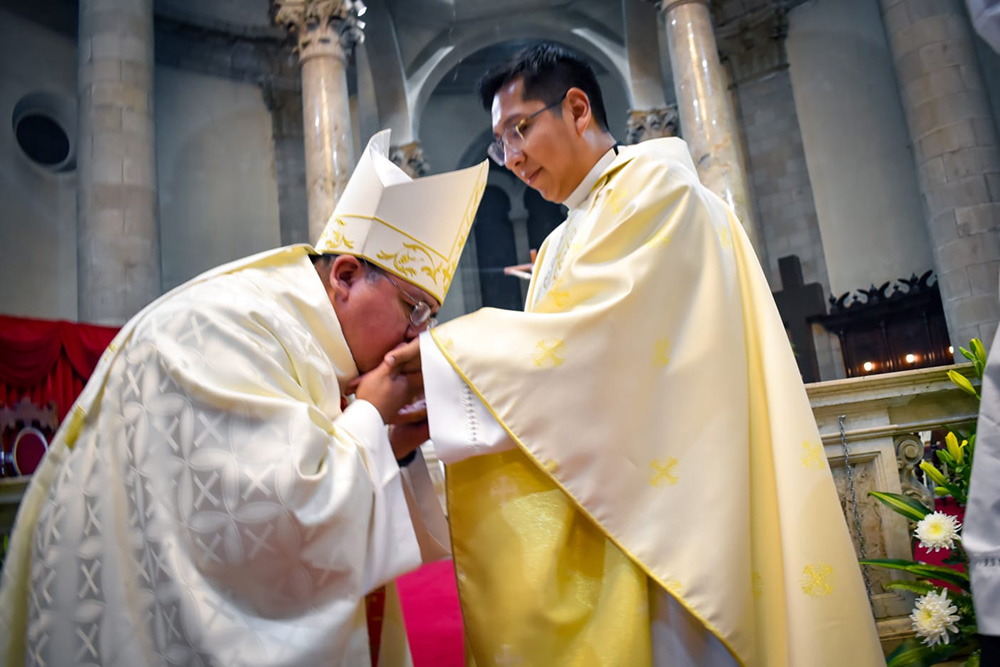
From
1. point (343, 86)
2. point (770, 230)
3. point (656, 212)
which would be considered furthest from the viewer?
point (770, 230)

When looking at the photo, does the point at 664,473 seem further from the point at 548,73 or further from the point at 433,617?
the point at 433,617

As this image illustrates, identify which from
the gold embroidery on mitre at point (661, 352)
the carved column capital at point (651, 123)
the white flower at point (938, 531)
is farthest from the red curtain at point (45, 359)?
the carved column capital at point (651, 123)

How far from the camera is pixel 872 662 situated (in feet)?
5.01

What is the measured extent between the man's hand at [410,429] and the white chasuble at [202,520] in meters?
0.29

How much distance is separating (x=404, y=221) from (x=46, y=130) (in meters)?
9.21

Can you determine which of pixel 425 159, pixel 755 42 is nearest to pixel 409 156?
pixel 425 159

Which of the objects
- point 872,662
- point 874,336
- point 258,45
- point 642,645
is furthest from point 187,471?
point 258,45

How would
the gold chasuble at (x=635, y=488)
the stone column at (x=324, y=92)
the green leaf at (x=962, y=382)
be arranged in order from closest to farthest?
the gold chasuble at (x=635, y=488)
the green leaf at (x=962, y=382)
the stone column at (x=324, y=92)

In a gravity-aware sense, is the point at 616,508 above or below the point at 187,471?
below

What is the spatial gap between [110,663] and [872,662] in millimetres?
1421

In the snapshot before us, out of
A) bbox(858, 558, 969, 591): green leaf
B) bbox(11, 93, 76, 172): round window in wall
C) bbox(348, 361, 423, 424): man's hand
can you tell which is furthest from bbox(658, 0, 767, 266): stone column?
bbox(11, 93, 76, 172): round window in wall

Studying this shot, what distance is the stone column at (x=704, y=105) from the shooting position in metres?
6.84

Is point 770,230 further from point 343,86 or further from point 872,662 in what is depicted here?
point 872,662

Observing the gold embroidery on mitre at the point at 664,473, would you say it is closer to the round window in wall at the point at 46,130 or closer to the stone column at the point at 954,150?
the stone column at the point at 954,150
